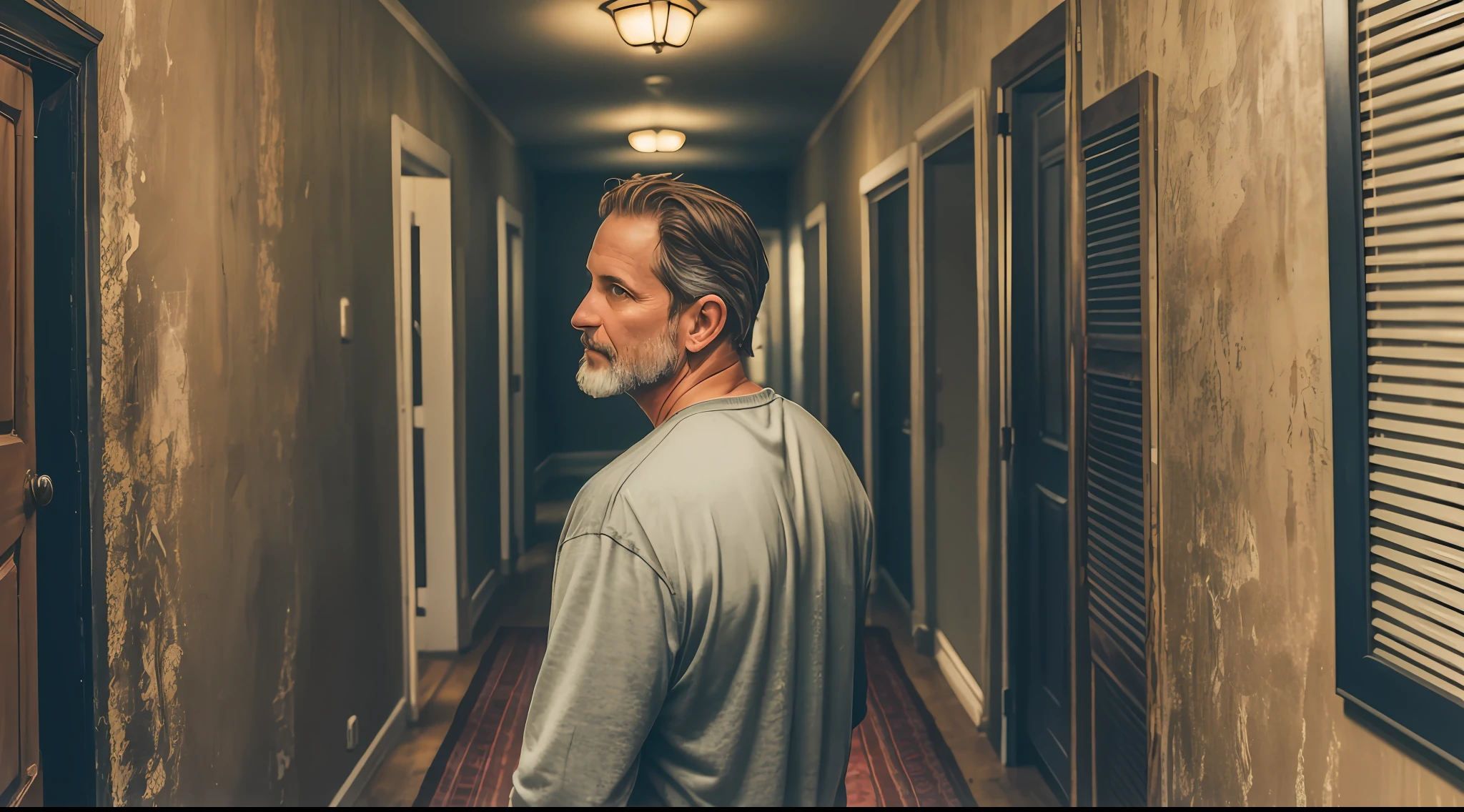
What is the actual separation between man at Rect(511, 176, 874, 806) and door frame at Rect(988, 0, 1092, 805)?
1334mm

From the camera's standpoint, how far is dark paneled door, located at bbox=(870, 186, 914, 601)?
4.89 m

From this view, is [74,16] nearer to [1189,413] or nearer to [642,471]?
[642,471]

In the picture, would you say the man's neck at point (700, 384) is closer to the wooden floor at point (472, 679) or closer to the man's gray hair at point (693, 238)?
the man's gray hair at point (693, 238)

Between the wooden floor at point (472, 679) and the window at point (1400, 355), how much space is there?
1.75m

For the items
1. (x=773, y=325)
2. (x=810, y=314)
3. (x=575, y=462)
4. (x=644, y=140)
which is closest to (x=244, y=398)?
(x=644, y=140)

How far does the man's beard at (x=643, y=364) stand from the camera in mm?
1173

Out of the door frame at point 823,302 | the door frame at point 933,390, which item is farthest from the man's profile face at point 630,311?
the door frame at point 823,302

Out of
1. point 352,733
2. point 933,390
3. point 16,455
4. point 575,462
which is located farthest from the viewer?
point 575,462

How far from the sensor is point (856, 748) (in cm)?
334

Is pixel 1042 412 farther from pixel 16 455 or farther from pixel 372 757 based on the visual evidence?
pixel 16 455

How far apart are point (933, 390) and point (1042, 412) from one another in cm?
101

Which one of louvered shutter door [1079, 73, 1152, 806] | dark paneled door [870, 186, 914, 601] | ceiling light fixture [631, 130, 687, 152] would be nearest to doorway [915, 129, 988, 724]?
dark paneled door [870, 186, 914, 601]

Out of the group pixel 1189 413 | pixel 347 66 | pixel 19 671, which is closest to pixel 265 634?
pixel 19 671

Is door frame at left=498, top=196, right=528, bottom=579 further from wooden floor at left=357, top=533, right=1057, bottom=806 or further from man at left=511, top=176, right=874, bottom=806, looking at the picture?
man at left=511, top=176, right=874, bottom=806
